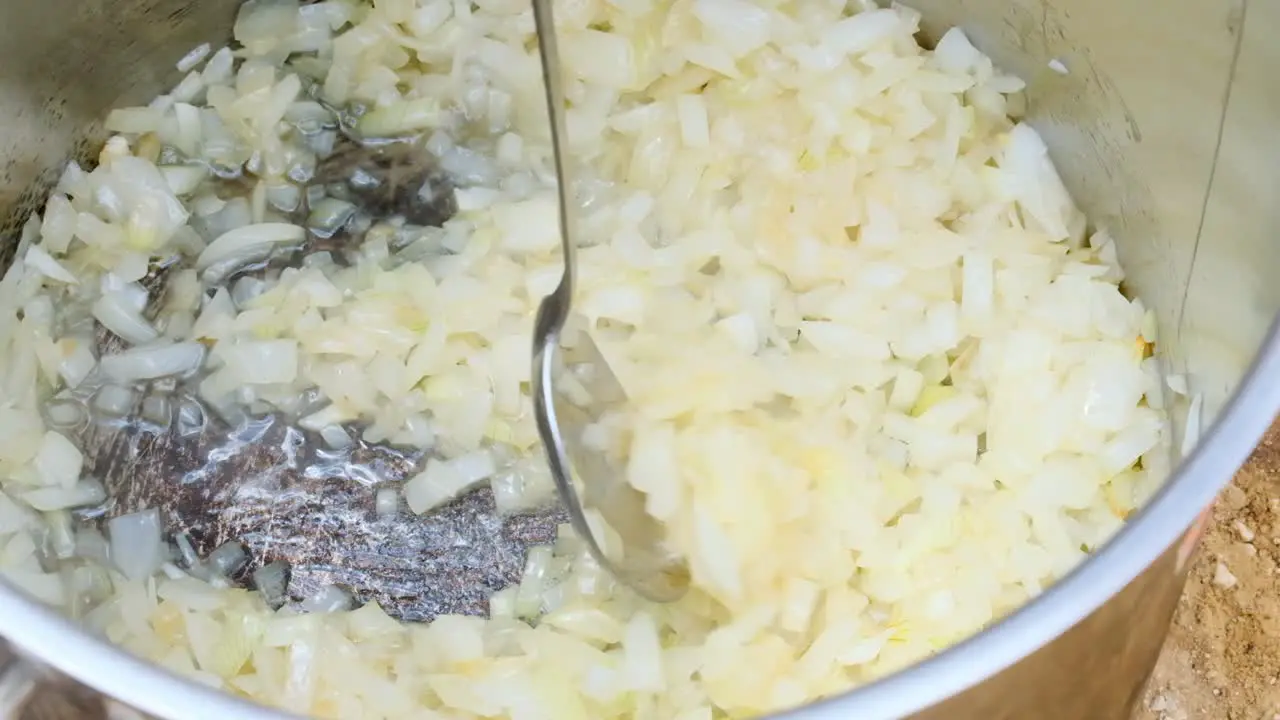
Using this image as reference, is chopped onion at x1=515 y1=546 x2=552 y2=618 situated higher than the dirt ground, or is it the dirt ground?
chopped onion at x1=515 y1=546 x2=552 y2=618

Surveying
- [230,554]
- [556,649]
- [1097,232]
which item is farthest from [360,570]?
[1097,232]

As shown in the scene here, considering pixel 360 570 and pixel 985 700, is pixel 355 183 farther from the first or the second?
pixel 985 700

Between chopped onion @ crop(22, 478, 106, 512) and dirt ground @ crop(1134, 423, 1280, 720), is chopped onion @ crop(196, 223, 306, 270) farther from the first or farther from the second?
dirt ground @ crop(1134, 423, 1280, 720)

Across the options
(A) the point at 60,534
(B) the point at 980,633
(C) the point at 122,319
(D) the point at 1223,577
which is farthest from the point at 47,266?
(D) the point at 1223,577

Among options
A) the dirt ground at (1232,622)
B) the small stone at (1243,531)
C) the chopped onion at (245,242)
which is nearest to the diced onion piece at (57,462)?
the chopped onion at (245,242)

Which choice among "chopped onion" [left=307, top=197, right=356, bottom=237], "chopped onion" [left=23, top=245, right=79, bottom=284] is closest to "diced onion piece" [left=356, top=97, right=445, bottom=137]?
"chopped onion" [left=307, top=197, right=356, bottom=237]

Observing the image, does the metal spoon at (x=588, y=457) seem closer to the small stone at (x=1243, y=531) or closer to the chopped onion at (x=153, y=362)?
the chopped onion at (x=153, y=362)
